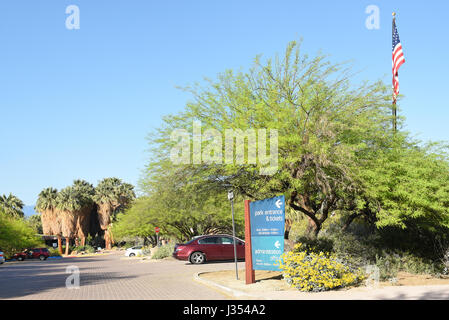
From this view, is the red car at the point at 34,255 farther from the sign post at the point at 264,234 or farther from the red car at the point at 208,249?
the sign post at the point at 264,234

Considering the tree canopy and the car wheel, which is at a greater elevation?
the tree canopy

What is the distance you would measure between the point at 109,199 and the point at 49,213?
10665 millimetres

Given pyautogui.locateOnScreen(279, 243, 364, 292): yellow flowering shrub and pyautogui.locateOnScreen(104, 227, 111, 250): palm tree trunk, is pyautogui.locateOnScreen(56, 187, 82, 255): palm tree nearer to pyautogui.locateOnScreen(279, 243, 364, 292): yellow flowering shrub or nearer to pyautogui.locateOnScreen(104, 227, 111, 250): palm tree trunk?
pyautogui.locateOnScreen(104, 227, 111, 250): palm tree trunk

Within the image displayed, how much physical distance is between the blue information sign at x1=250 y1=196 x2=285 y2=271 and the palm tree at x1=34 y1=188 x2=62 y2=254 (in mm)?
70905

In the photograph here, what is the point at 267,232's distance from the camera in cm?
1400

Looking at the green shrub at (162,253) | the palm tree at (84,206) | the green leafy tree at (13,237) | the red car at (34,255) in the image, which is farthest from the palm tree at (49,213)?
the green shrub at (162,253)

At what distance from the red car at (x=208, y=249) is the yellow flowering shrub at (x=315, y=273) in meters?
13.5

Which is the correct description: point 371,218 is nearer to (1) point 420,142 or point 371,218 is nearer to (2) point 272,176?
(1) point 420,142

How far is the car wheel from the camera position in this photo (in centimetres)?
2622

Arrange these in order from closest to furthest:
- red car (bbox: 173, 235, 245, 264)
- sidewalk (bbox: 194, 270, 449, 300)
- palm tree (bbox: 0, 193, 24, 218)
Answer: sidewalk (bbox: 194, 270, 449, 300) < red car (bbox: 173, 235, 245, 264) < palm tree (bbox: 0, 193, 24, 218)

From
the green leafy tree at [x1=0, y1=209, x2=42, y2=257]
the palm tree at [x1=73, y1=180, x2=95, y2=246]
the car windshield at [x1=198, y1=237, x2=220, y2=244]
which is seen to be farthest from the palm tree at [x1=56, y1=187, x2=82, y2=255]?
the car windshield at [x1=198, y1=237, x2=220, y2=244]

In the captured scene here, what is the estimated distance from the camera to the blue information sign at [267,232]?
13562 millimetres
